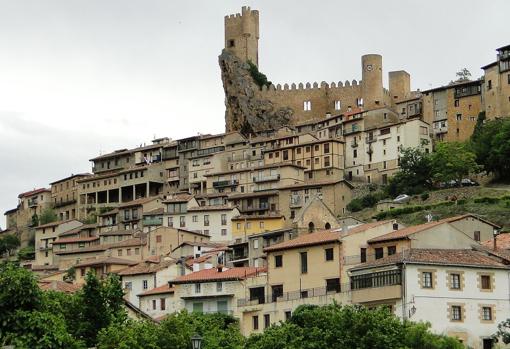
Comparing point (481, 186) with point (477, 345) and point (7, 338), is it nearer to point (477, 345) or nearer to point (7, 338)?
point (477, 345)

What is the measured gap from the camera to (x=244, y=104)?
15288 cm

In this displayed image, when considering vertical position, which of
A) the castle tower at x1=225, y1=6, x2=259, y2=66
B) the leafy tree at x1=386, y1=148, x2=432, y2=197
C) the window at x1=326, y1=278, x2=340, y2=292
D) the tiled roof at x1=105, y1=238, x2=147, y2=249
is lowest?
the window at x1=326, y1=278, x2=340, y2=292

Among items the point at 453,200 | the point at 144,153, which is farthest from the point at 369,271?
the point at 144,153

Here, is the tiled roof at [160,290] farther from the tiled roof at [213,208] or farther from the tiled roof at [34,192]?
the tiled roof at [34,192]

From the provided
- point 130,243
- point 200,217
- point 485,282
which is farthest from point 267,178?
point 485,282

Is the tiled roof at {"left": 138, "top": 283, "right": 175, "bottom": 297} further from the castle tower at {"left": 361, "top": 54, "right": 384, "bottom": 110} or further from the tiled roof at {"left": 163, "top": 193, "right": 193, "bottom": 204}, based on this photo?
the castle tower at {"left": 361, "top": 54, "right": 384, "bottom": 110}

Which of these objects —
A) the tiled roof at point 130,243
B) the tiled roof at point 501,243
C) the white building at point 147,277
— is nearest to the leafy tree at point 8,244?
the tiled roof at point 130,243

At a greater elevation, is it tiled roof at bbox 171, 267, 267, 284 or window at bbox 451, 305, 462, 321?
tiled roof at bbox 171, 267, 267, 284

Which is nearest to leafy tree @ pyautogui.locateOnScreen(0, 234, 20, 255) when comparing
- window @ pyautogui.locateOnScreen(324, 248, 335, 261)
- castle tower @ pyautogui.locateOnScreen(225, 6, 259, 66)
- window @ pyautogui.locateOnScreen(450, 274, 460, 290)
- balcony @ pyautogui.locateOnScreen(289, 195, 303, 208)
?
castle tower @ pyautogui.locateOnScreen(225, 6, 259, 66)

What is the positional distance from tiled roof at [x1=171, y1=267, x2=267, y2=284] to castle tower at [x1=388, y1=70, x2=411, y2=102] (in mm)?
75801

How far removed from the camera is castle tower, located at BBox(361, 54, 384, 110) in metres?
148

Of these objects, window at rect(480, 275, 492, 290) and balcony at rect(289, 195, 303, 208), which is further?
balcony at rect(289, 195, 303, 208)

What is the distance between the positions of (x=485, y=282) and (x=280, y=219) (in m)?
52.1

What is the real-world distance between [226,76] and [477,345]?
102044 mm
